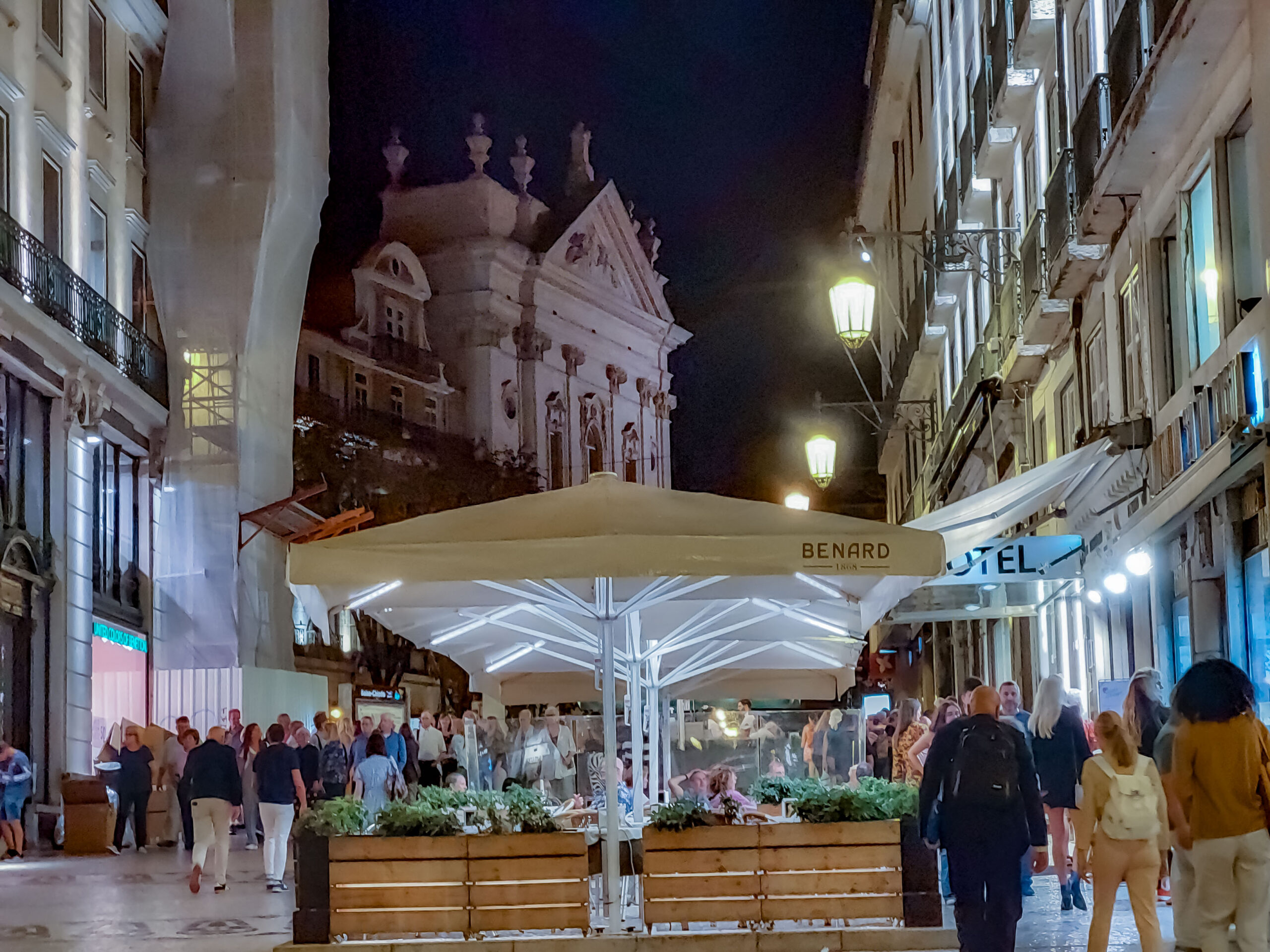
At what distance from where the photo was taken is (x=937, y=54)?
1315 inches

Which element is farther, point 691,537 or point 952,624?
point 952,624

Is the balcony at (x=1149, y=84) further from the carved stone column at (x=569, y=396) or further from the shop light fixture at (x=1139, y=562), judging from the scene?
the carved stone column at (x=569, y=396)

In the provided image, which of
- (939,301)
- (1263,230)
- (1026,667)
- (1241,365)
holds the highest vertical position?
(939,301)

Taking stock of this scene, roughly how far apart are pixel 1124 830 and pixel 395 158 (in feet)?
175

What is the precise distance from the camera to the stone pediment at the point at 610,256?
207 ft

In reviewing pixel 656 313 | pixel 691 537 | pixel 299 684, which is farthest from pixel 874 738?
pixel 656 313

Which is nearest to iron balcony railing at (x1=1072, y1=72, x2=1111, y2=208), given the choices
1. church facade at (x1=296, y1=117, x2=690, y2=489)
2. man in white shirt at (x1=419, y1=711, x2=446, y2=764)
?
man in white shirt at (x1=419, y1=711, x2=446, y2=764)

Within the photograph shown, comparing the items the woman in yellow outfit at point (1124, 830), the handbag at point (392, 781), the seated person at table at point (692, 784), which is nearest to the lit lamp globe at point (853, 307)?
the handbag at point (392, 781)

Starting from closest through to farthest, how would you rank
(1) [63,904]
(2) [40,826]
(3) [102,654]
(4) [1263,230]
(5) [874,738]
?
(4) [1263,230], (1) [63,904], (5) [874,738], (2) [40,826], (3) [102,654]

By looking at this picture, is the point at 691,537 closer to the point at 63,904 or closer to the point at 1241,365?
the point at 1241,365

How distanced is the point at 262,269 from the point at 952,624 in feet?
49.4

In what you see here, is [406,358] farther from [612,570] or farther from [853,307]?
[612,570]

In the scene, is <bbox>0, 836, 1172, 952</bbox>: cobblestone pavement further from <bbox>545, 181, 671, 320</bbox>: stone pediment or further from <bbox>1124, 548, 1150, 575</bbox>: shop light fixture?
<bbox>545, 181, 671, 320</bbox>: stone pediment

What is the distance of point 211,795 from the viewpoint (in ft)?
50.7
